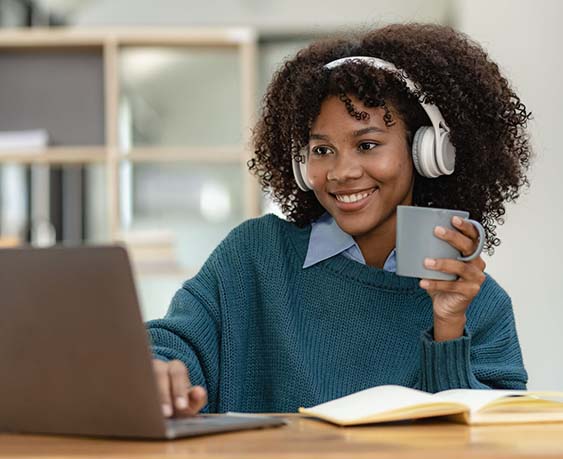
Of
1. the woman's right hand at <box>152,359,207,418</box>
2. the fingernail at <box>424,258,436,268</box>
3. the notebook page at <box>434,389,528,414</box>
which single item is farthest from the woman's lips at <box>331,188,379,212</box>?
the woman's right hand at <box>152,359,207,418</box>

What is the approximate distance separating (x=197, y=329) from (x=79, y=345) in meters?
0.67

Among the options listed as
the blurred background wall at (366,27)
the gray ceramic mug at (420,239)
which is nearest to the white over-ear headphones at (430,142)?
the blurred background wall at (366,27)

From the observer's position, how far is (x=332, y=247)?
1.76 metres

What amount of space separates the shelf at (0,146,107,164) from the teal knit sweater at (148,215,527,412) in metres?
2.37

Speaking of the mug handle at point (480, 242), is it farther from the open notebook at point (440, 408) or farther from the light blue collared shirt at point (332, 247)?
the light blue collared shirt at point (332, 247)

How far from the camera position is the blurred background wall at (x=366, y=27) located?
2.87m

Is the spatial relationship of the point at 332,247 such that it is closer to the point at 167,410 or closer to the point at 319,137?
the point at 319,137

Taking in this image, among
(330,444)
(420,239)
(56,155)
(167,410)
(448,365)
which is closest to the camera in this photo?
(330,444)

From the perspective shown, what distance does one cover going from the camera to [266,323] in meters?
1.72

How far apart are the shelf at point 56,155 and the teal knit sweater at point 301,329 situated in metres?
2.37

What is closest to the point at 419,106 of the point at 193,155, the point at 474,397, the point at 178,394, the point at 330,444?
the point at 474,397

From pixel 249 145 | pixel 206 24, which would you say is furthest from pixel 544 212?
pixel 206 24

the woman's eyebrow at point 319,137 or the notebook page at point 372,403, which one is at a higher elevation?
the woman's eyebrow at point 319,137

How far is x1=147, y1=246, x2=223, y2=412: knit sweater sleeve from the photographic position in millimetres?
1573
